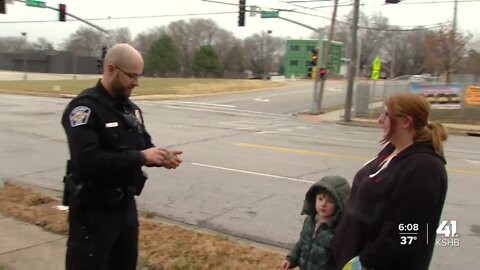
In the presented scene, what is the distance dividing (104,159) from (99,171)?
9 centimetres

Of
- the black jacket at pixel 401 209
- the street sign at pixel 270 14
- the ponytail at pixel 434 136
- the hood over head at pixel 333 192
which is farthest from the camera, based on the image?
the street sign at pixel 270 14

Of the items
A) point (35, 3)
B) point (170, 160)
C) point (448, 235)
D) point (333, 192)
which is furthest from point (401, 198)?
point (35, 3)

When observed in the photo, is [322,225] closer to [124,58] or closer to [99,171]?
[99,171]

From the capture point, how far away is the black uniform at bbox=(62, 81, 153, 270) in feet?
8.71

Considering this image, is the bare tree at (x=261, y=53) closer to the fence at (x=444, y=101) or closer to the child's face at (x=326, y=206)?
the fence at (x=444, y=101)

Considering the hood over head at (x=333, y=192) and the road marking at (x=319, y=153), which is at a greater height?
the hood over head at (x=333, y=192)

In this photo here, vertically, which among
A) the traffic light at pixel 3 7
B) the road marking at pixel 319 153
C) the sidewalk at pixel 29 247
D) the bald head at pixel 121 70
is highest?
the traffic light at pixel 3 7

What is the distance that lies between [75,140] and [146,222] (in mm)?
3133

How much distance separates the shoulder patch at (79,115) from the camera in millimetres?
2662

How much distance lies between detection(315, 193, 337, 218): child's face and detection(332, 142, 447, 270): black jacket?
1.77 ft

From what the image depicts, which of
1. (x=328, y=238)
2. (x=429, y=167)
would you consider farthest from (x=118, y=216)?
(x=429, y=167)

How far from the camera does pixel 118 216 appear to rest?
287 centimetres

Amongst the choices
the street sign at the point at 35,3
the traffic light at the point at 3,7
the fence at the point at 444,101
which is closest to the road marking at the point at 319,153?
the traffic light at the point at 3,7

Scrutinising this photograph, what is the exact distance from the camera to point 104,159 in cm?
262
